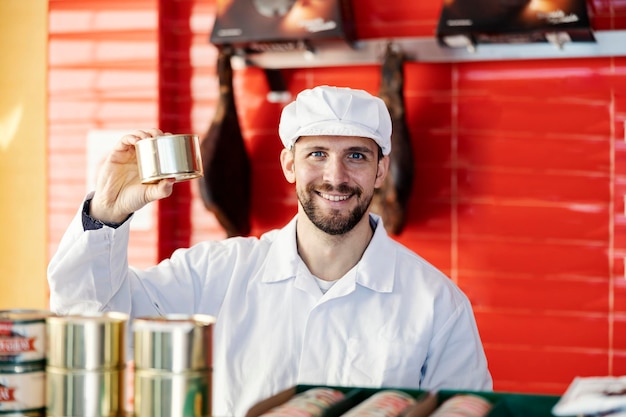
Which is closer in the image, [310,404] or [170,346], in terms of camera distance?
[170,346]

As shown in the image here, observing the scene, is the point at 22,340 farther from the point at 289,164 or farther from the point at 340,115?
the point at 289,164

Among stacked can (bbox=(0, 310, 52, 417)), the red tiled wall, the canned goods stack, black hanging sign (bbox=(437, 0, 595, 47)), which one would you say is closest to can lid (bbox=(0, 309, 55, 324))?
stacked can (bbox=(0, 310, 52, 417))

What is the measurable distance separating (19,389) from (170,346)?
25 centimetres

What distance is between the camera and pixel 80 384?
1.38 metres

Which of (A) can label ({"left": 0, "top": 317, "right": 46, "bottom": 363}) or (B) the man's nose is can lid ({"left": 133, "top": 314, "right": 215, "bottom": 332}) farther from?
(B) the man's nose

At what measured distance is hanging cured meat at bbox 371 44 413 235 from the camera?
3.64 meters

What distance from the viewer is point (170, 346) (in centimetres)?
137

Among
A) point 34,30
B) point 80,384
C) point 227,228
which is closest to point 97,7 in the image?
point 34,30

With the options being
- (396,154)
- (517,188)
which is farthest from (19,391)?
(517,188)

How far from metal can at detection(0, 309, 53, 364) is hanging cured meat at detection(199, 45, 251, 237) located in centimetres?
241

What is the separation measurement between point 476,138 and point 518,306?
2.28 ft

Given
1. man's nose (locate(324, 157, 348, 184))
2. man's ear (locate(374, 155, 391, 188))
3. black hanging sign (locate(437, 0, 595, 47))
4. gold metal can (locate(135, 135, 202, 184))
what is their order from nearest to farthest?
gold metal can (locate(135, 135, 202, 184)) → man's nose (locate(324, 157, 348, 184)) → man's ear (locate(374, 155, 391, 188)) → black hanging sign (locate(437, 0, 595, 47))

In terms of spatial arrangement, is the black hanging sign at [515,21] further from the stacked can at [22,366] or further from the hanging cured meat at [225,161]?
A: the stacked can at [22,366]

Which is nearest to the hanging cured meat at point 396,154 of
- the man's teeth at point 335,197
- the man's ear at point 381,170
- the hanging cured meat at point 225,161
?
the hanging cured meat at point 225,161
